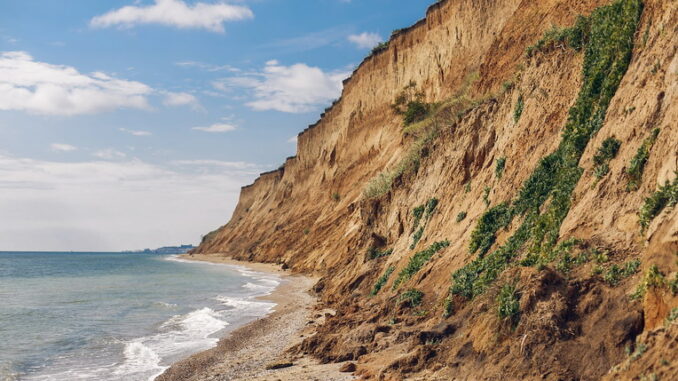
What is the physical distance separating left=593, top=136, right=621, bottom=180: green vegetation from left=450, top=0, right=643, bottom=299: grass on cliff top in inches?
27.9

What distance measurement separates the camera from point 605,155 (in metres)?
11.1

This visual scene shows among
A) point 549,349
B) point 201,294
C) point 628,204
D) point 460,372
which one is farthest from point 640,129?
point 201,294

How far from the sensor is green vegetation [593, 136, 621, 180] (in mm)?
10891

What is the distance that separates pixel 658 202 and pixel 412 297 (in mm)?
7548

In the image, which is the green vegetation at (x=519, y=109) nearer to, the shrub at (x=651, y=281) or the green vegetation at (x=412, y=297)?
the green vegetation at (x=412, y=297)

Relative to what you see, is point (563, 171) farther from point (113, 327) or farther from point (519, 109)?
point (113, 327)

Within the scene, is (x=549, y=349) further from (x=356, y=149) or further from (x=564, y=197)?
(x=356, y=149)

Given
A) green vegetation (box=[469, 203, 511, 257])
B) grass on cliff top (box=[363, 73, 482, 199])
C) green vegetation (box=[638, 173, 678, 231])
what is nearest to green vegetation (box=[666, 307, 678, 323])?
green vegetation (box=[638, 173, 678, 231])

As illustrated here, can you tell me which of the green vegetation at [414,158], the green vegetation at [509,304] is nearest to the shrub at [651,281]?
the green vegetation at [509,304]

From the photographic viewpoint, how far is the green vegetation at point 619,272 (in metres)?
8.55

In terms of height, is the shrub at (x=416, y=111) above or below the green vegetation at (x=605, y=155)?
above

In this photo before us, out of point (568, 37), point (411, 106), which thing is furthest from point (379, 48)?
point (568, 37)

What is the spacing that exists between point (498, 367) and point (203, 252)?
11406 cm

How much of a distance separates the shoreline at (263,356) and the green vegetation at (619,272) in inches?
211
